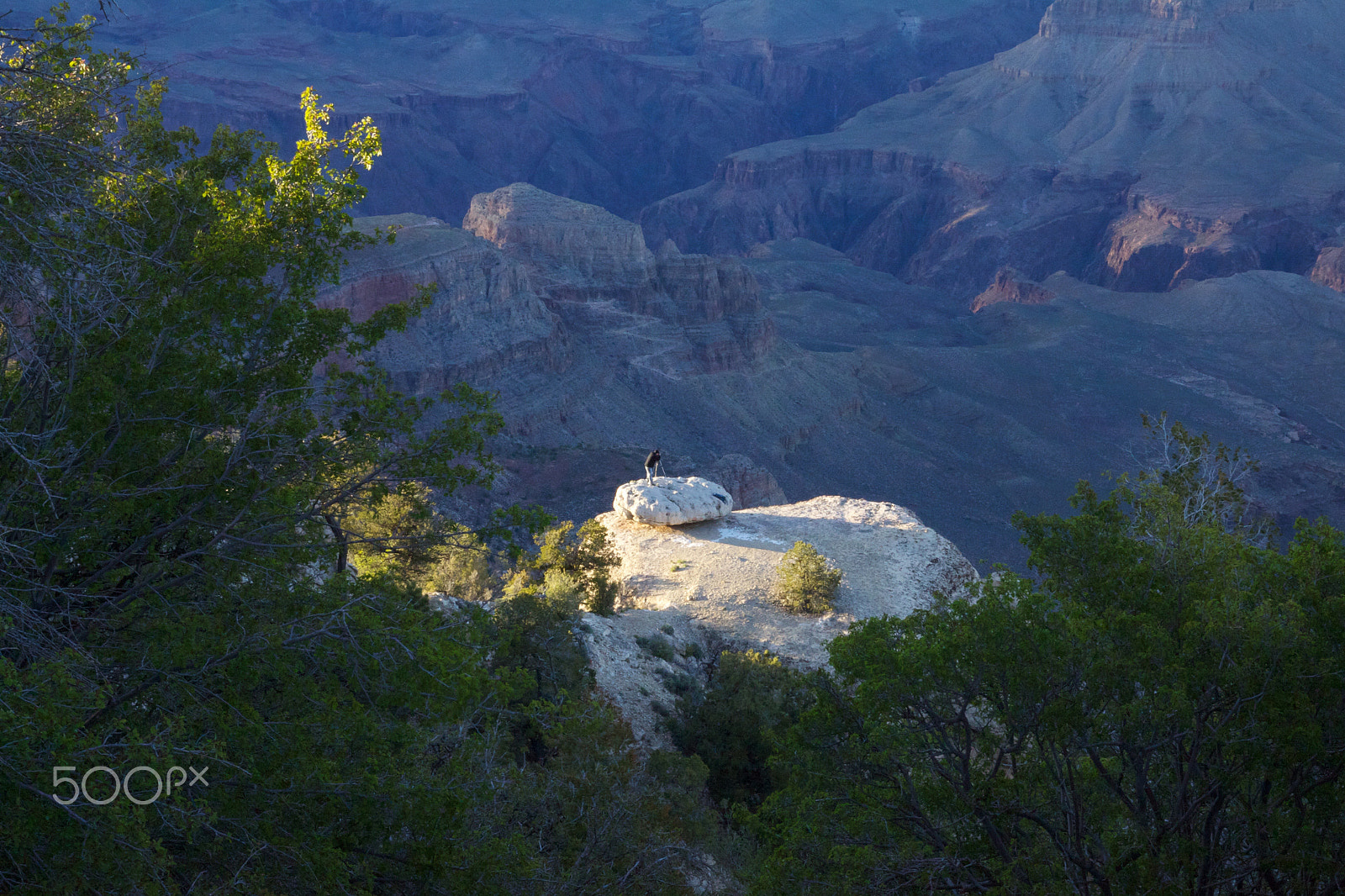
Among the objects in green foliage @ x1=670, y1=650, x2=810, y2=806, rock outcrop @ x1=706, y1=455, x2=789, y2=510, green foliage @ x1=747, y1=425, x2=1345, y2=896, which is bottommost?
rock outcrop @ x1=706, y1=455, x2=789, y2=510

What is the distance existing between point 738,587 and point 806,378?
48.3 meters

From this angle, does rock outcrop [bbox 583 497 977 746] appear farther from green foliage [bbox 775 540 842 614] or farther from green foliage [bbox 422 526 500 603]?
green foliage [bbox 422 526 500 603]

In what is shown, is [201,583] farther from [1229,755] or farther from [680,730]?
[680,730]

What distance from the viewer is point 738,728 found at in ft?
55.3

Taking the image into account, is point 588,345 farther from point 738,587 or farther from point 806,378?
point 738,587

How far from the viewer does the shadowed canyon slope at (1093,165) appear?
125 meters

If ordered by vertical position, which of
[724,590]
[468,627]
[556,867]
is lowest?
[724,590]

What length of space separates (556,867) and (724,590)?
16.5 metres

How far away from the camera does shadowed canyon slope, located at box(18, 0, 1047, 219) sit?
142625 mm

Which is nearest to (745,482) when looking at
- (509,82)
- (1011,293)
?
(1011,293)

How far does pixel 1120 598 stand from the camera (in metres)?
9.40

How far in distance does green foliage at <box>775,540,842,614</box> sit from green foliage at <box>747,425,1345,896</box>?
15506 mm

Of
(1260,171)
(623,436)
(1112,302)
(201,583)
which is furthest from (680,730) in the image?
(1260,171)

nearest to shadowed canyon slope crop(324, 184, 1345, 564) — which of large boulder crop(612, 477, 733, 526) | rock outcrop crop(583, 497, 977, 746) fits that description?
large boulder crop(612, 477, 733, 526)
